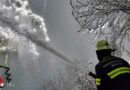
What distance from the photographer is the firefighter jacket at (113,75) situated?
2461 millimetres

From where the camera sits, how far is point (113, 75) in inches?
98.5

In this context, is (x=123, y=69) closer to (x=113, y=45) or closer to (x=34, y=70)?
(x=113, y=45)

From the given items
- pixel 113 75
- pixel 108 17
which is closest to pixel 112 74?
pixel 113 75

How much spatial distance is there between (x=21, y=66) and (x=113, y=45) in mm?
49174

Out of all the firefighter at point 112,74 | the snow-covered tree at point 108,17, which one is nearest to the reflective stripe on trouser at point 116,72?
the firefighter at point 112,74

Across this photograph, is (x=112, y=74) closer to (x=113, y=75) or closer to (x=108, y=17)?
(x=113, y=75)

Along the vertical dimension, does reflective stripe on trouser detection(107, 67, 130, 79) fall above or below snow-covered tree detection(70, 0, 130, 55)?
below

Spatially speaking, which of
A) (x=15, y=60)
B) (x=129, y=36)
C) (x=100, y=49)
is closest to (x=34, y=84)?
(x=15, y=60)

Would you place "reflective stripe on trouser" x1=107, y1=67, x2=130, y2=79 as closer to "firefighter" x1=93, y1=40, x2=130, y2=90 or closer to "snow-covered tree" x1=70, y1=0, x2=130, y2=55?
"firefighter" x1=93, y1=40, x2=130, y2=90

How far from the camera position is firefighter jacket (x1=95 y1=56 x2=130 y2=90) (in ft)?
8.07

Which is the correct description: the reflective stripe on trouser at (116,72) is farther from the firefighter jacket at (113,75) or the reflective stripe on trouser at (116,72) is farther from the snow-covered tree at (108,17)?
the snow-covered tree at (108,17)

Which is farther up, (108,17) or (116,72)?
(108,17)

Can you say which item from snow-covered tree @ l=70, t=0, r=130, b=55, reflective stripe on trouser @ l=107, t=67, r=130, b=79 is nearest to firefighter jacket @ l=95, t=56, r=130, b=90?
reflective stripe on trouser @ l=107, t=67, r=130, b=79

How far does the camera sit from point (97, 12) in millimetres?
6270
